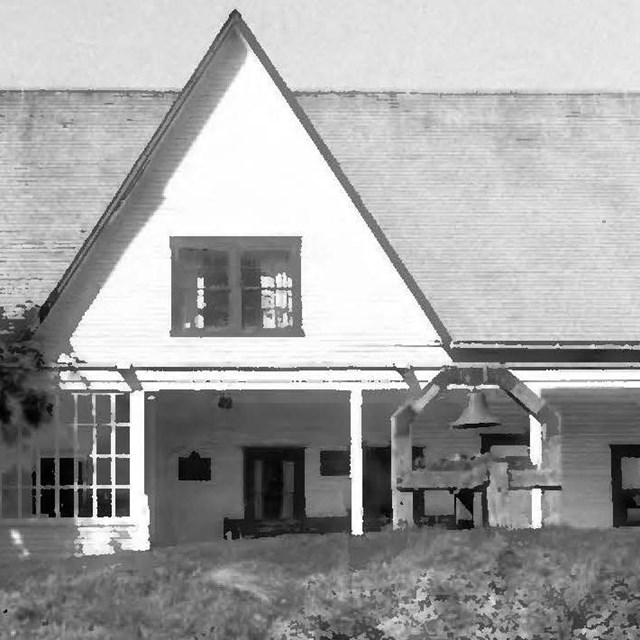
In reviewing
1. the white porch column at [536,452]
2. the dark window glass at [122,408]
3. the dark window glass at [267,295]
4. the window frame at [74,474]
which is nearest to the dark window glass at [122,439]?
the dark window glass at [122,408]

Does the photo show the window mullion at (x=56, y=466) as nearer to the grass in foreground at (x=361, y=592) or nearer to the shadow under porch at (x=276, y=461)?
Result: the shadow under porch at (x=276, y=461)

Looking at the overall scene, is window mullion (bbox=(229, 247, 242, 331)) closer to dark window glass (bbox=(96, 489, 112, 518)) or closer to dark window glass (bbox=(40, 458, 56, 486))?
dark window glass (bbox=(96, 489, 112, 518))

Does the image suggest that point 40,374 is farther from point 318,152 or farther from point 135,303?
point 318,152

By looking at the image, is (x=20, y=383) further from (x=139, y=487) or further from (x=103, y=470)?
(x=103, y=470)

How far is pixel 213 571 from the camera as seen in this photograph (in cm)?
1605

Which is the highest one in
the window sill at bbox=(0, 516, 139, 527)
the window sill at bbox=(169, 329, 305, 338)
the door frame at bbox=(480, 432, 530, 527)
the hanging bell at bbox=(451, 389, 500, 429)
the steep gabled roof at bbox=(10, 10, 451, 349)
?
the steep gabled roof at bbox=(10, 10, 451, 349)

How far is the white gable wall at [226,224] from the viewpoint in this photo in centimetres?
2270

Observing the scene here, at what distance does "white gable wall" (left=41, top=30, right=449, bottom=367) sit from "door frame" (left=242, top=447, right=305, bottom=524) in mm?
4214

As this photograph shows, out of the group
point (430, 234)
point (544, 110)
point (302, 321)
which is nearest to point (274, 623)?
point (302, 321)

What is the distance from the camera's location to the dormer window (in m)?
22.8

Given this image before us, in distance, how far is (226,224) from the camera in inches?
899

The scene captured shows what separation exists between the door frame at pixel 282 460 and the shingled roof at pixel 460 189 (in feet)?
13.9

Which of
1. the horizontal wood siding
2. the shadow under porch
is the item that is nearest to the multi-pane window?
the shadow under porch

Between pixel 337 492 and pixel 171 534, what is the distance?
2926 mm
